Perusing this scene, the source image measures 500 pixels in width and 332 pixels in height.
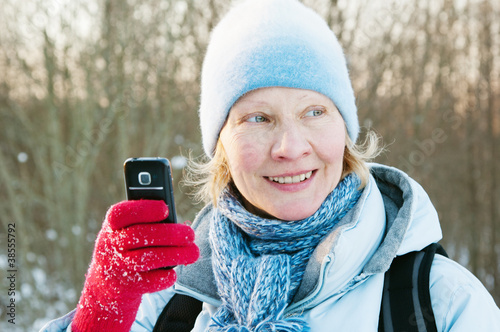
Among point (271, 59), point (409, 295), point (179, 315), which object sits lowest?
point (179, 315)

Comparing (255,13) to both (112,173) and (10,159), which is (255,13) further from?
(10,159)

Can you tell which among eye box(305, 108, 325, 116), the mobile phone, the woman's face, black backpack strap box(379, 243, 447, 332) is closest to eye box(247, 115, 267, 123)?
the woman's face

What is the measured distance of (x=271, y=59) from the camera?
1469 mm

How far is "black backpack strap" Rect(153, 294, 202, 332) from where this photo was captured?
1580 millimetres

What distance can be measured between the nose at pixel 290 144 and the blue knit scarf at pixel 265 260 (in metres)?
0.19

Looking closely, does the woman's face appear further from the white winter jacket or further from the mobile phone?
the mobile phone

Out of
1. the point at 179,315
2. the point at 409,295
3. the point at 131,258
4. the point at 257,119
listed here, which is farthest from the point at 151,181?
the point at 409,295

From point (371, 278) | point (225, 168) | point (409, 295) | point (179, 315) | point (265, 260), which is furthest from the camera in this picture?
point (225, 168)

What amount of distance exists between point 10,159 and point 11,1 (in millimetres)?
2348

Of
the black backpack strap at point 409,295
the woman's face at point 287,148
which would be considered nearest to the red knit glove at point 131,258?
the woman's face at point 287,148

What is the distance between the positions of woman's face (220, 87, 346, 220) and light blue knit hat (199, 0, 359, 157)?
0.04 m

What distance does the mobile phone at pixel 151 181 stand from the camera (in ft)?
4.51

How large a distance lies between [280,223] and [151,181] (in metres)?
0.41

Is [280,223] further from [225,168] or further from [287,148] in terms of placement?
[225,168]
